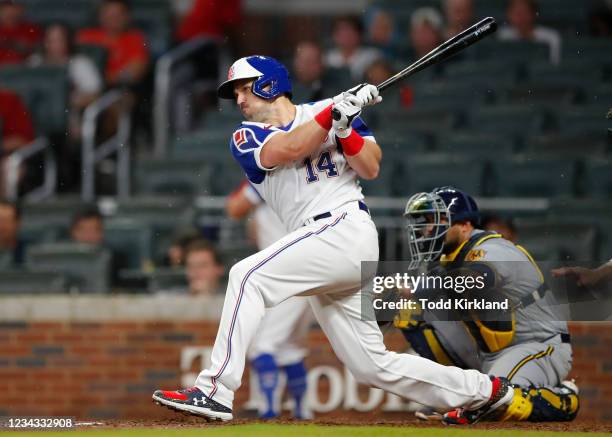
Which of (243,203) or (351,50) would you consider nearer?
(243,203)

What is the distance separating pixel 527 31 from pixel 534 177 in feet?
6.31

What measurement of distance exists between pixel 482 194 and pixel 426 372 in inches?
136

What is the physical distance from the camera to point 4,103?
996cm

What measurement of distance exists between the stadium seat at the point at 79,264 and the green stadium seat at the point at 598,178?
3.35 m

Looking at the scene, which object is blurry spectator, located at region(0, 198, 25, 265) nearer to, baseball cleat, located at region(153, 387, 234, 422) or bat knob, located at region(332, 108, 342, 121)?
baseball cleat, located at region(153, 387, 234, 422)

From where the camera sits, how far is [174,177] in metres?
9.29

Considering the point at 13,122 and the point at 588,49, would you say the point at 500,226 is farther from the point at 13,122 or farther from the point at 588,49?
the point at 13,122

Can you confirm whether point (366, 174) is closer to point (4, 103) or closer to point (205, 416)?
point (205, 416)

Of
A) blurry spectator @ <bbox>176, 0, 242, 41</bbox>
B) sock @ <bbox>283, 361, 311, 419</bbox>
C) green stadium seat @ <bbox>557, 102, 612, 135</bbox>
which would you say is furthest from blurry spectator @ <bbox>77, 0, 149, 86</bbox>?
sock @ <bbox>283, 361, 311, 419</bbox>

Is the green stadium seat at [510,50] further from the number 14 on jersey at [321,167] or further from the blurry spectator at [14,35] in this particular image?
the number 14 on jersey at [321,167]

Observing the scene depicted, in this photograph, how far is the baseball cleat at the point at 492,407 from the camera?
538 cm

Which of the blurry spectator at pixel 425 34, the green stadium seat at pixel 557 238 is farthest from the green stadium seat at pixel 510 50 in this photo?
the green stadium seat at pixel 557 238

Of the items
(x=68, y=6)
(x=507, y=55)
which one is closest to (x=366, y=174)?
(x=507, y=55)

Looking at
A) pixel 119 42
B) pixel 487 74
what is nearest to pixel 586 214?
pixel 487 74
